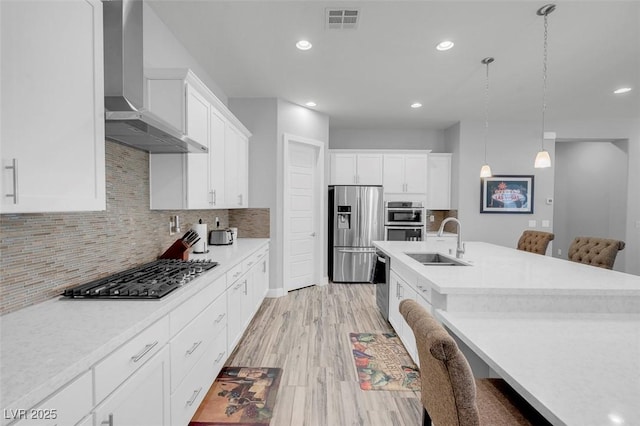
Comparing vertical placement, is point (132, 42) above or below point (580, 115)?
below

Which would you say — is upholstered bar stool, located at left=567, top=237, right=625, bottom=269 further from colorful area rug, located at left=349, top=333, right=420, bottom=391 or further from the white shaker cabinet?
the white shaker cabinet

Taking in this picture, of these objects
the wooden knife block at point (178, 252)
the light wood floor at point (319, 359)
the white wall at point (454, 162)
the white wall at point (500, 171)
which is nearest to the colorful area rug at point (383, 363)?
the light wood floor at point (319, 359)

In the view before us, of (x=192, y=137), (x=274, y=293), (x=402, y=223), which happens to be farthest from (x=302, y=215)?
(x=192, y=137)

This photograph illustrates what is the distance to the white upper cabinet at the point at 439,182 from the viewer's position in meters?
5.73

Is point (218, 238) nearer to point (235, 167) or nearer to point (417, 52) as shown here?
point (235, 167)

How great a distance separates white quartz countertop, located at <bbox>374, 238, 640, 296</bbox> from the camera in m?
1.69

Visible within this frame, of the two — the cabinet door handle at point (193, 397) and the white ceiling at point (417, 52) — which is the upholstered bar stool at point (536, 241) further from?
the cabinet door handle at point (193, 397)

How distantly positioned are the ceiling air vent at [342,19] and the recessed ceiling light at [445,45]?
868 millimetres

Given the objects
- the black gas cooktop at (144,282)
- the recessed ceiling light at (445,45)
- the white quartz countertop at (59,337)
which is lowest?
the white quartz countertop at (59,337)

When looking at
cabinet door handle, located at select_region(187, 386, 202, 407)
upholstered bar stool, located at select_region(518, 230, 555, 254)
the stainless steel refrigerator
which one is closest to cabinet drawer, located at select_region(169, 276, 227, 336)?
cabinet door handle, located at select_region(187, 386, 202, 407)

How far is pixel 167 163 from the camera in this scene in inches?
92.9

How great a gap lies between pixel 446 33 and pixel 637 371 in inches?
105

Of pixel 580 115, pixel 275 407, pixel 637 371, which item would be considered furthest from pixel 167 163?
pixel 580 115

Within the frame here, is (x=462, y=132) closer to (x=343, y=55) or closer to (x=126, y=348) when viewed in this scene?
(x=343, y=55)
